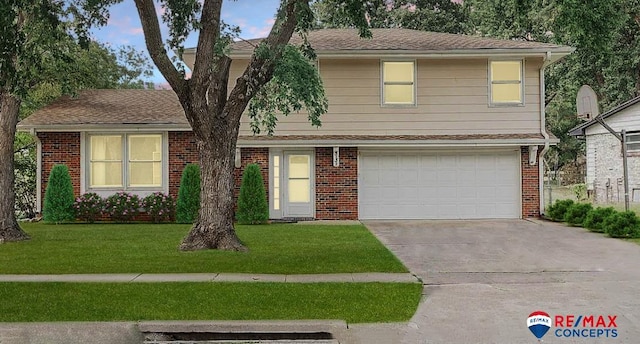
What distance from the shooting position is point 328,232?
14570mm

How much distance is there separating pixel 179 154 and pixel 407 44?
7805mm

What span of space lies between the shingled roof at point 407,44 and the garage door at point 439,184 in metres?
3.17

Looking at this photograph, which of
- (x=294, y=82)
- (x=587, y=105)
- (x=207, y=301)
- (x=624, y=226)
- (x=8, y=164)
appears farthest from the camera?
(x=587, y=105)

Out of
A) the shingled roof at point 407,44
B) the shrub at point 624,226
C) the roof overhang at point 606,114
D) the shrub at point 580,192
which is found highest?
the shingled roof at point 407,44

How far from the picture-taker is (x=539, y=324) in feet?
19.6

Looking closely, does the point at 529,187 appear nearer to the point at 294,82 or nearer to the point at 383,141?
the point at 383,141

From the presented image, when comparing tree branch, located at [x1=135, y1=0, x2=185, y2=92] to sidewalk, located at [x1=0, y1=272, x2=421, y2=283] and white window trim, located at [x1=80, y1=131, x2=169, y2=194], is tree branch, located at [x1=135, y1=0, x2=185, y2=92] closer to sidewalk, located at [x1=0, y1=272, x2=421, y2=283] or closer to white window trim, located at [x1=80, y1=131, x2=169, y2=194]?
sidewalk, located at [x1=0, y1=272, x2=421, y2=283]

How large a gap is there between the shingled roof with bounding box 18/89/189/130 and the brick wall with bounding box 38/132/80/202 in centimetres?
56

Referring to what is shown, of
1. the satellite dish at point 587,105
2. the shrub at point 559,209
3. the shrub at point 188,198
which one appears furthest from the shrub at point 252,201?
the satellite dish at point 587,105

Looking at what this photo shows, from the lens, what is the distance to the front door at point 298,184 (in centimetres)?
1794

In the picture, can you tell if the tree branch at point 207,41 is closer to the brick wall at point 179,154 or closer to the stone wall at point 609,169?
the brick wall at point 179,154

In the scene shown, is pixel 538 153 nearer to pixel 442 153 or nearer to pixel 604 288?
pixel 442 153

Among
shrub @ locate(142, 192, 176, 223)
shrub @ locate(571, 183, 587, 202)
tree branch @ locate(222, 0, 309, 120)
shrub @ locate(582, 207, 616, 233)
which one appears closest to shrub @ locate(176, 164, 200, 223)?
shrub @ locate(142, 192, 176, 223)

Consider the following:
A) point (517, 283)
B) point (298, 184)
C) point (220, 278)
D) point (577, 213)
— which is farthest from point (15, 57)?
point (577, 213)
